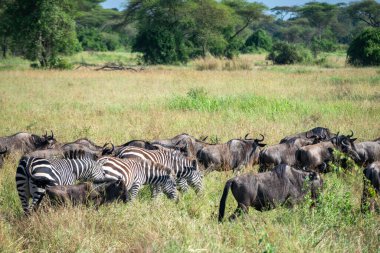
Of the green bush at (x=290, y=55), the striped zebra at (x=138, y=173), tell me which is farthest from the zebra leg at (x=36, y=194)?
the green bush at (x=290, y=55)

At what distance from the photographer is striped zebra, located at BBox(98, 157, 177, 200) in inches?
263

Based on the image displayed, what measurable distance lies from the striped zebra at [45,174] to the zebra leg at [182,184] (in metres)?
1.19

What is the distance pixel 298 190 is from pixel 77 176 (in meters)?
3.00

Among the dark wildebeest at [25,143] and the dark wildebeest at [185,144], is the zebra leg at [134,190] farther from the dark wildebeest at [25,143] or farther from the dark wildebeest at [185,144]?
the dark wildebeest at [25,143]

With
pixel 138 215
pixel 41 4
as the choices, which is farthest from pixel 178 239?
pixel 41 4

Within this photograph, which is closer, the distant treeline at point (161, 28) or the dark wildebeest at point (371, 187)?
the dark wildebeest at point (371, 187)

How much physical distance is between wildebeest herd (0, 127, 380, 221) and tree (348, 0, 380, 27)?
47.8 metres

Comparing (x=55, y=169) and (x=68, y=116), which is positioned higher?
(x=55, y=169)

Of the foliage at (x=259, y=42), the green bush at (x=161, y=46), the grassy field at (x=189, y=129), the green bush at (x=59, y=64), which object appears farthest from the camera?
the foliage at (x=259, y=42)

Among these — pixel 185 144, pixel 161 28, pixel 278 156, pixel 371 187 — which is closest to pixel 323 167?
pixel 278 156

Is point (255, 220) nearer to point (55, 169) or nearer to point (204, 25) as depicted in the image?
point (55, 169)

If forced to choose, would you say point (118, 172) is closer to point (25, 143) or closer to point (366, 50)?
point (25, 143)

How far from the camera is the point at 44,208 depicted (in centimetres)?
579

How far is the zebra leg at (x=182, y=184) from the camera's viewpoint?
731cm
